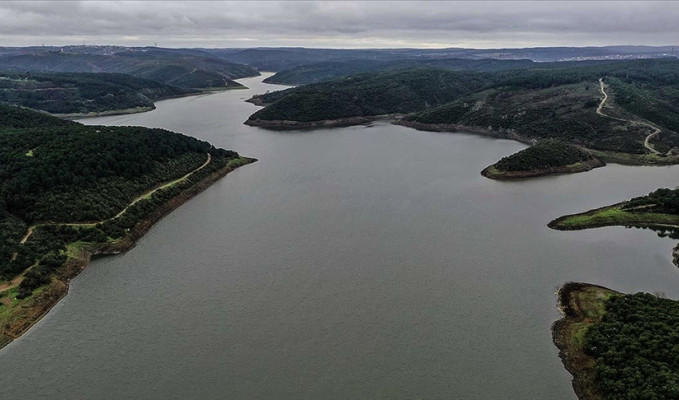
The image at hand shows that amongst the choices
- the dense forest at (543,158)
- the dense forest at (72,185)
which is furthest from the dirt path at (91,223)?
the dense forest at (543,158)

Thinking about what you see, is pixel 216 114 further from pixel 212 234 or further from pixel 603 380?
pixel 603 380

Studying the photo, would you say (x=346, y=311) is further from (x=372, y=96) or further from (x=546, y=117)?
(x=372, y=96)

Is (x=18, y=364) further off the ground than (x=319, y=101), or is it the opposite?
(x=319, y=101)

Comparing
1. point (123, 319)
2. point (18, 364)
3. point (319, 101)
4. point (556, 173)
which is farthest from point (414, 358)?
point (319, 101)

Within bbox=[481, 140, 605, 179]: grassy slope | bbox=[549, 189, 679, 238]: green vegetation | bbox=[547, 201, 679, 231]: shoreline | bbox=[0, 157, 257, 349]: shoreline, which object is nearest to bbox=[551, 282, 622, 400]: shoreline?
bbox=[547, 201, 679, 231]: shoreline

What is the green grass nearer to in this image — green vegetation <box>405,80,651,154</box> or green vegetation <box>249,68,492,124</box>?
green vegetation <box>405,80,651,154</box>

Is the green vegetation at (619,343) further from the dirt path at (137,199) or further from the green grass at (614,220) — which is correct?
the dirt path at (137,199)
